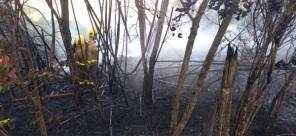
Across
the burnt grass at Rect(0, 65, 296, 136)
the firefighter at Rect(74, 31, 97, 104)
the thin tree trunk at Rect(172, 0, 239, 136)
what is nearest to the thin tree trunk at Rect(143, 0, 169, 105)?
the burnt grass at Rect(0, 65, 296, 136)

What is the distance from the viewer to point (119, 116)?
4.84m

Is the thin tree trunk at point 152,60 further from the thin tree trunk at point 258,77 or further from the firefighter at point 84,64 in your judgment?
the thin tree trunk at point 258,77

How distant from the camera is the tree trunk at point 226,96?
2026mm

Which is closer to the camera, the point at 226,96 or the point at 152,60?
the point at 226,96

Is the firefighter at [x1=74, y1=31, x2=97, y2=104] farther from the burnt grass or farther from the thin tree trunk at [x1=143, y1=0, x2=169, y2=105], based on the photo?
the thin tree trunk at [x1=143, y1=0, x2=169, y2=105]

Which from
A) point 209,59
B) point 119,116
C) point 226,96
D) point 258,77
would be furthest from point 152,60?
point 226,96

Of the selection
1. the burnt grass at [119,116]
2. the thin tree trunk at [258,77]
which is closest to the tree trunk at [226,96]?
the thin tree trunk at [258,77]

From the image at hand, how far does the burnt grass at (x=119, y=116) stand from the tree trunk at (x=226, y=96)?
202cm

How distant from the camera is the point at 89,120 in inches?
189

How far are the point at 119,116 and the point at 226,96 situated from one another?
2.88 metres

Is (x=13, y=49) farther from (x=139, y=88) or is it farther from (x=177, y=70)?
(x=177, y=70)

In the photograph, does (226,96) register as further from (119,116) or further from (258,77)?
(119,116)

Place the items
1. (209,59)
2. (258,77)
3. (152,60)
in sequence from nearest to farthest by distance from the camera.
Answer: (209,59) → (258,77) → (152,60)

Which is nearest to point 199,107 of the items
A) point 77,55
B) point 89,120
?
point 89,120
